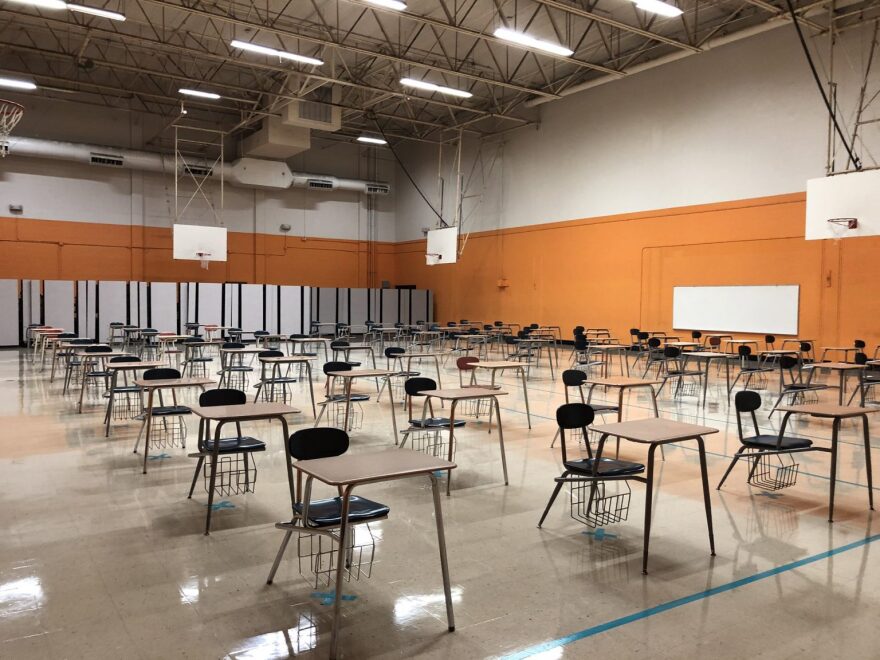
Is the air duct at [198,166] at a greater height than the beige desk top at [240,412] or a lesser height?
greater

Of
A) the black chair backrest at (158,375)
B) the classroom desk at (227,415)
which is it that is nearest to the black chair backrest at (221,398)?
the classroom desk at (227,415)

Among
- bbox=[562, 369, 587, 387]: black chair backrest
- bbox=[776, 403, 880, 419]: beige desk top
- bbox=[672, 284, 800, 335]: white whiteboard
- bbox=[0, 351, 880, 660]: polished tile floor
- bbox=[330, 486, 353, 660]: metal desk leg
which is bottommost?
bbox=[0, 351, 880, 660]: polished tile floor

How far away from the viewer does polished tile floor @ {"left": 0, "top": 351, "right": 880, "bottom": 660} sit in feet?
10.7

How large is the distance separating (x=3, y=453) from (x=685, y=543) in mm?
6574

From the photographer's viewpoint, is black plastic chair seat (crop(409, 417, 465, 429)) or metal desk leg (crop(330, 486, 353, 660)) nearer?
metal desk leg (crop(330, 486, 353, 660))

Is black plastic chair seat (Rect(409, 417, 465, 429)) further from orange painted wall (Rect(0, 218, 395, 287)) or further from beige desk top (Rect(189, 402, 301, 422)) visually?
orange painted wall (Rect(0, 218, 395, 287))

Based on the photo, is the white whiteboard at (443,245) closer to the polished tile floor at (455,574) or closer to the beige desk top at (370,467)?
the polished tile floor at (455,574)

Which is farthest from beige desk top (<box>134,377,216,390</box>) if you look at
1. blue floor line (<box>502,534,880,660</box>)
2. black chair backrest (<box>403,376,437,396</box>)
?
blue floor line (<box>502,534,880,660</box>)

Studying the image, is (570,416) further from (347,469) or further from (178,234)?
(178,234)

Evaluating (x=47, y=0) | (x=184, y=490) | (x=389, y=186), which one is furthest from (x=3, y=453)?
(x=389, y=186)

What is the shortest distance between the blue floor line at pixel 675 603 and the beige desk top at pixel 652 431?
908mm

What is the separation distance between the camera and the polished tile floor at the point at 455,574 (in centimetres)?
325

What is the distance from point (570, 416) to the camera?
4.98 meters

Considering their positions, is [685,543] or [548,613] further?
[685,543]
